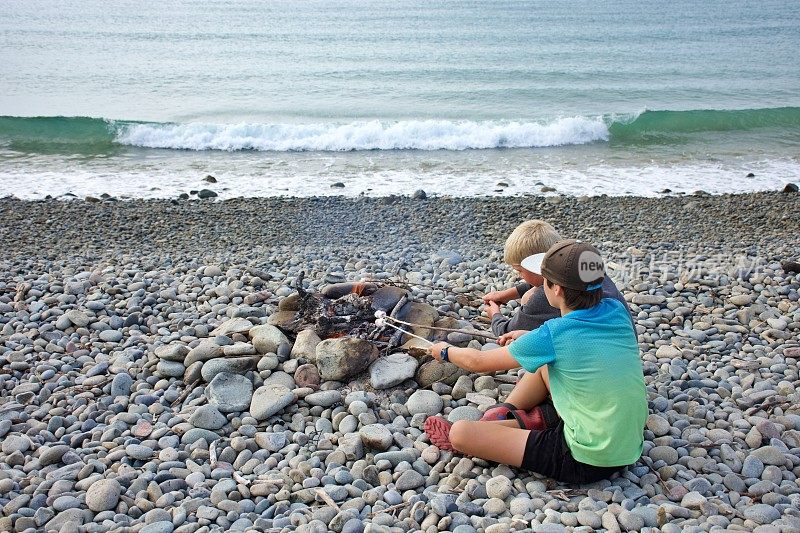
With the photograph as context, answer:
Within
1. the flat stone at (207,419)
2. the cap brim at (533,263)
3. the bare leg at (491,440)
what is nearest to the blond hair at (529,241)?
the cap brim at (533,263)

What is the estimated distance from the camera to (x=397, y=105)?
2025 centimetres

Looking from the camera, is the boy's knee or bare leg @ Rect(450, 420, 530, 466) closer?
bare leg @ Rect(450, 420, 530, 466)

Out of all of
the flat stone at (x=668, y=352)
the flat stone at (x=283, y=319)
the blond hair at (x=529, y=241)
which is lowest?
the flat stone at (x=668, y=352)

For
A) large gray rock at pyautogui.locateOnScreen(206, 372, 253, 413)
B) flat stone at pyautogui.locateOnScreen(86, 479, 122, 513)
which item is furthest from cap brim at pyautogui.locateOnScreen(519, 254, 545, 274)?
flat stone at pyautogui.locateOnScreen(86, 479, 122, 513)

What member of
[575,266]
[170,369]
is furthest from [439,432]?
[170,369]

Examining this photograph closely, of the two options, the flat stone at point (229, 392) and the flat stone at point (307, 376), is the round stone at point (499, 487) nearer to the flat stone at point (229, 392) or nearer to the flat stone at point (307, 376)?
the flat stone at point (307, 376)

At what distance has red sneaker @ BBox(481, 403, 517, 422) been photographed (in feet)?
13.3

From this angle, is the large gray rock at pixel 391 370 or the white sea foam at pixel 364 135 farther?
the white sea foam at pixel 364 135

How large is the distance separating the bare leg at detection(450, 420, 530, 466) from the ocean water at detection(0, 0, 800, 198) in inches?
339

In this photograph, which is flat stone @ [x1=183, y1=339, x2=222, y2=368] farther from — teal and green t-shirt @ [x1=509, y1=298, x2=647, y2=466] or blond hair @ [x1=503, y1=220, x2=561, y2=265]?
teal and green t-shirt @ [x1=509, y1=298, x2=647, y2=466]

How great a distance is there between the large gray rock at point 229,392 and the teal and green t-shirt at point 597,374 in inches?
73.3

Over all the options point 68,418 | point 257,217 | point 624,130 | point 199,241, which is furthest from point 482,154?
point 68,418

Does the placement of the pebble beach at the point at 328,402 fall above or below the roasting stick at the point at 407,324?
below

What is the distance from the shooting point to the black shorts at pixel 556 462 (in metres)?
3.60
